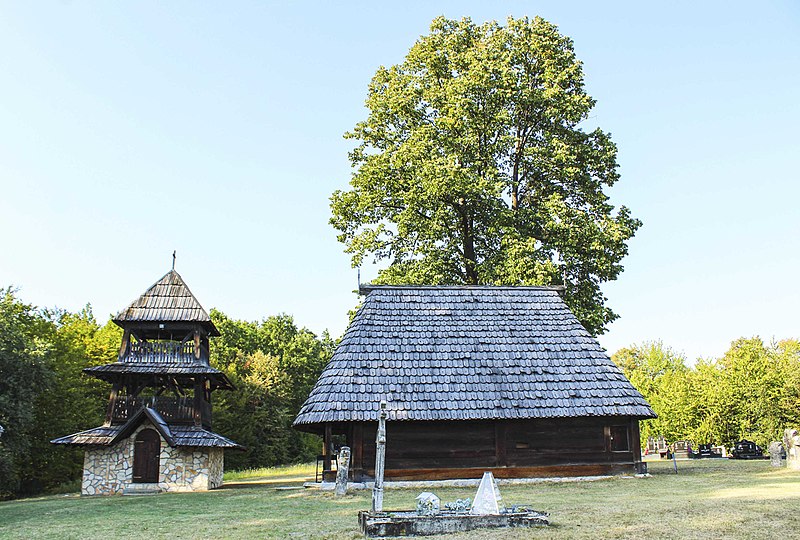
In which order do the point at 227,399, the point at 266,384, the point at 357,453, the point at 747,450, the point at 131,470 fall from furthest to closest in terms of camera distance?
the point at 266,384, the point at 227,399, the point at 747,450, the point at 131,470, the point at 357,453

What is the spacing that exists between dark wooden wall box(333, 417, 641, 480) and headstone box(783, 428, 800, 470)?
4067mm

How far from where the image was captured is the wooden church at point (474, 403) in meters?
16.7

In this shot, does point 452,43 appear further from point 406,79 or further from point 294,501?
point 294,501

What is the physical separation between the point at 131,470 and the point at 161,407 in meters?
2.15

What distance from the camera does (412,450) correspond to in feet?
55.9

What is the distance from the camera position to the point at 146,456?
21.0 metres

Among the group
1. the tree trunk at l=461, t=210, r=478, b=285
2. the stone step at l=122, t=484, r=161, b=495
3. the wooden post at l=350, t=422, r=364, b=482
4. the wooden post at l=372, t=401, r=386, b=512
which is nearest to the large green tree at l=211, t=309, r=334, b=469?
the stone step at l=122, t=484, r=161, b=495

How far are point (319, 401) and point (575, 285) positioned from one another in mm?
12217

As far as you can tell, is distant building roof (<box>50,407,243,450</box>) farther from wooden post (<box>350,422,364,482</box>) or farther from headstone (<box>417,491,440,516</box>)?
headstone (<box>417,491,440,516</box>)

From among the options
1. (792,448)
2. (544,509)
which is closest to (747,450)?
(792,448)

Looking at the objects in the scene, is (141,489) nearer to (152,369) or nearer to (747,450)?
(152,369)

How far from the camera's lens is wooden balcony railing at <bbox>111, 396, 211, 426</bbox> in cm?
2169

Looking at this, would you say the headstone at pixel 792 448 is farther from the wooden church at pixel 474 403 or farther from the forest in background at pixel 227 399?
the forest in background at pixel 227 399

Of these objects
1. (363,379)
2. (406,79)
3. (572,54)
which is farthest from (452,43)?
(363,379)
